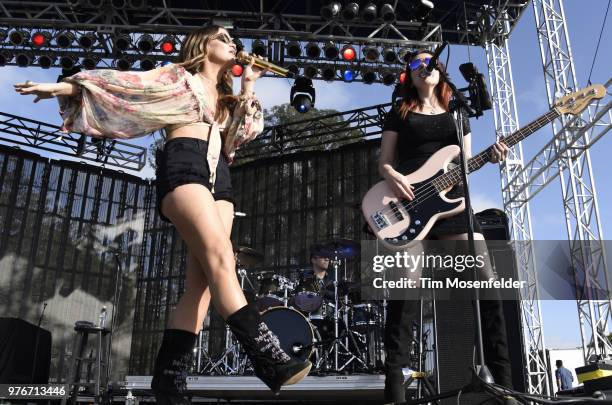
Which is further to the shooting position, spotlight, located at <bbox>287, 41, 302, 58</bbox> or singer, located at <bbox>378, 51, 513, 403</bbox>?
spotlight, located at <bbox>287, 41, 302, 58</bbox>

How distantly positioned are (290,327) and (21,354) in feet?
19.5

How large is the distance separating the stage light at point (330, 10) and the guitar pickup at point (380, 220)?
6.41 meters

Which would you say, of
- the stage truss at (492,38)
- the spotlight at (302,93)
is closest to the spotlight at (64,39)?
the stage truss at (492,38)

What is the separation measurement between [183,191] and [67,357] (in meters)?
13.1

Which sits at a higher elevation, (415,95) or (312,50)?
(312,50)

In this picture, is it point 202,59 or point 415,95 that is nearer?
point 202,59

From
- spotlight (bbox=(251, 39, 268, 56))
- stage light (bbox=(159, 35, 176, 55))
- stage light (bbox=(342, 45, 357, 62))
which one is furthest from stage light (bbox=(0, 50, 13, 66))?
stage light (bbox=(342, 45, 357, 62))

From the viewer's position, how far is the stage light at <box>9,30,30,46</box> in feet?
28.2

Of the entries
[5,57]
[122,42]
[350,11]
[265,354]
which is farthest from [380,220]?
[5,57]

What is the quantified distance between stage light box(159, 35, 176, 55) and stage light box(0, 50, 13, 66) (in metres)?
2.52

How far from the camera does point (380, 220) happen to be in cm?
262

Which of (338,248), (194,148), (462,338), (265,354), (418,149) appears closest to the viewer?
(265,354)

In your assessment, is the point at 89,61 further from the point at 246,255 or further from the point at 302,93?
the point at 246,255

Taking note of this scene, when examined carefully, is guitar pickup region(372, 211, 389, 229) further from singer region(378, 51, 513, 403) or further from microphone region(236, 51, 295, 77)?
microphone region(236, 51, 295, 77)
